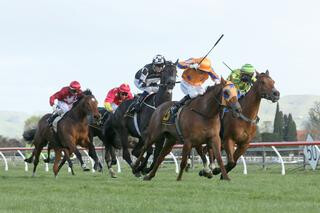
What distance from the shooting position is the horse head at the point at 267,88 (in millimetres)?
10984

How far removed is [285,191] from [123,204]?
7.85 feet

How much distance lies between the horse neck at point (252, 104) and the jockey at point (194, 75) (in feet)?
1.88

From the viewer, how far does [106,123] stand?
572 inches

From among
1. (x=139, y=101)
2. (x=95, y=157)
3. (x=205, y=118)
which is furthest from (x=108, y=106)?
(x=205, y=118)

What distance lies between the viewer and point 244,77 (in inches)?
482

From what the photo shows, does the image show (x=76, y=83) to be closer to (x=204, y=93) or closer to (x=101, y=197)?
(x=204, y=93)

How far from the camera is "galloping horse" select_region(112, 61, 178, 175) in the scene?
1173cm

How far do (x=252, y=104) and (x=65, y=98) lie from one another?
198 inches

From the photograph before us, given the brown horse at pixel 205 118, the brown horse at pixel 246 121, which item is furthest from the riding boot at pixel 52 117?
the brown horse at pixel 246 121

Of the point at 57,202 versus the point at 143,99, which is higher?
the point at 143,99

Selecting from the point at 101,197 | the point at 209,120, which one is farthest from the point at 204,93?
the point at 101,197

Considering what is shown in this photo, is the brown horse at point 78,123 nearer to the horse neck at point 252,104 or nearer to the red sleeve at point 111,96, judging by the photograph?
the red sleeve at point 111,96

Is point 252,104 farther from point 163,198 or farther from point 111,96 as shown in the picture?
point 111,96

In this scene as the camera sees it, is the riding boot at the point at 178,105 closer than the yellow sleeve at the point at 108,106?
Yes
